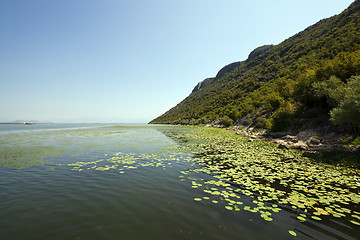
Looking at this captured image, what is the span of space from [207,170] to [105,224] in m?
8.37

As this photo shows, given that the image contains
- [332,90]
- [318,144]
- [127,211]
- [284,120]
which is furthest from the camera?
[284,120]

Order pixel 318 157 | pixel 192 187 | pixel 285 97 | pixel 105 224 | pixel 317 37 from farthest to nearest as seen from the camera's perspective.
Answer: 1. pixel 317 37
2. pixel 285 97
3. pixel 318 157
4. pixel 192 187
5. pixel 105 224

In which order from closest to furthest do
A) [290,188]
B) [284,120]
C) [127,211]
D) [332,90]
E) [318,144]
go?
[127,211], [290,188], [318,144], [332,90], [284,120]

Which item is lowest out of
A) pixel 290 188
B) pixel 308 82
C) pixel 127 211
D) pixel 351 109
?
pixel 290 188

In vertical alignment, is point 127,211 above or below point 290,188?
above

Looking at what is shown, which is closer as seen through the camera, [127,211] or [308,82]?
[127,211]

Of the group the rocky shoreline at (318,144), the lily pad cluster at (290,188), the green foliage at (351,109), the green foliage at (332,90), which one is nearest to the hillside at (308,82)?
the green foliage at (332,90)

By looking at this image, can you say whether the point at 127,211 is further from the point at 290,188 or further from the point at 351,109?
the point at 351,109

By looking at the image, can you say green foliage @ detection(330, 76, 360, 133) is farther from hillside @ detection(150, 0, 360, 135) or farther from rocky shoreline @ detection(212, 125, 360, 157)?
rocky shoreline @ detection(212, 125, 360, 157)

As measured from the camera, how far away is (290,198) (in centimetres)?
774

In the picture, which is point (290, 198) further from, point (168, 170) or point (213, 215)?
point (168, 170)

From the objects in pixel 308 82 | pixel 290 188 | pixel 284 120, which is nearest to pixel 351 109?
pixel 290 188

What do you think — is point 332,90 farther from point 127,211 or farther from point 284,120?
point 127,211

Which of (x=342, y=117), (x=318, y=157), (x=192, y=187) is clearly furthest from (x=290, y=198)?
(x=342, y=117)
